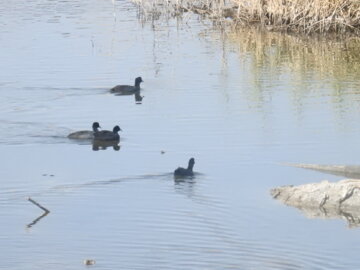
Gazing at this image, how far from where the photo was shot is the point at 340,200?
491 inches

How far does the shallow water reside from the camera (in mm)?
11391

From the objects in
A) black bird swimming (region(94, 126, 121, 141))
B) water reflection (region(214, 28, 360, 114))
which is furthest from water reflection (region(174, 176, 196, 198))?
water reflection (region(214, 28, 360, 114))

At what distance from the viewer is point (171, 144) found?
15938 millimetres

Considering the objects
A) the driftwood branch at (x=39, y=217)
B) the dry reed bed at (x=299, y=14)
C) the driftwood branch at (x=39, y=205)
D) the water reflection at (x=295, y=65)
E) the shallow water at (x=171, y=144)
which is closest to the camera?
the shallow water at (x=171, y=144)

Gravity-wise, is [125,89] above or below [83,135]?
above

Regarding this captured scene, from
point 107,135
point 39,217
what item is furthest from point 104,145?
point 39,217

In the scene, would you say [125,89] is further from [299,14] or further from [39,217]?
[299,14]

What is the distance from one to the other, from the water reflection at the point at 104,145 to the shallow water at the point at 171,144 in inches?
4.2

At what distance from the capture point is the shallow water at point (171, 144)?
11.4 meters

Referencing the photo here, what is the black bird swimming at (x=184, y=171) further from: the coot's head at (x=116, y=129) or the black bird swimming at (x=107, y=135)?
the coot's head at (x=116, y=129)

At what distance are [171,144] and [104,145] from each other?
1.03m

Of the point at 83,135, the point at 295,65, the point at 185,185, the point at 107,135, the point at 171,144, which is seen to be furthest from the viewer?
the point at 295,65

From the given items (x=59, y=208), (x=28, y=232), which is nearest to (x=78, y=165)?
(x=59, y=208)

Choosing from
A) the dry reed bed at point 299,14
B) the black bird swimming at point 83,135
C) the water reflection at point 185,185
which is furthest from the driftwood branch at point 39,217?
the dry reed bed at point 299,14
